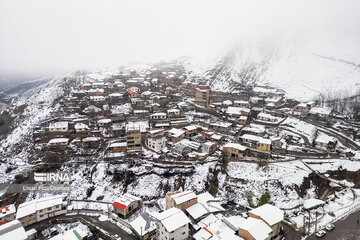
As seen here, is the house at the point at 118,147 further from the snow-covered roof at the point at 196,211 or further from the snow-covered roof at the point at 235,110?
the snow-covered roof at the point at 235,110

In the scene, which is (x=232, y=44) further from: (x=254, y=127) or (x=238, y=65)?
(x=254, y=127)

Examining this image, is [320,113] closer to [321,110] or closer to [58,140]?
[321,110]

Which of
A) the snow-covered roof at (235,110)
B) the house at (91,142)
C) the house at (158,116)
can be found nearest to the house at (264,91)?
the snow-covered roof at (235,110)

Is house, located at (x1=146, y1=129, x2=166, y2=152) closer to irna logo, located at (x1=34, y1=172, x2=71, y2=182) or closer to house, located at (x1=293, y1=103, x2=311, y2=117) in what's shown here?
irna logo, located at (x1=34, y1=172, x2=71, y2=182)

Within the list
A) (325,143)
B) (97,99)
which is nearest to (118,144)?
(97,99)

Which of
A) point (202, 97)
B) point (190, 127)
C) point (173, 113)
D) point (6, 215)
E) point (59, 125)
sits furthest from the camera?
point (202, 97)

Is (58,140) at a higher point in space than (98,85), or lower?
lower

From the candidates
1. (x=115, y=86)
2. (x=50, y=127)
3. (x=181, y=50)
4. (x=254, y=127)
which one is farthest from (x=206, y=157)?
(x=181, y=50)
